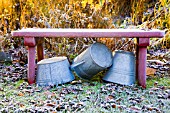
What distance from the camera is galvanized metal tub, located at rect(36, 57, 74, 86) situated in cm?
288

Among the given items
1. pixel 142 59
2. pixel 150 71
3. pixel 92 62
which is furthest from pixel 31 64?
pixel 150 71

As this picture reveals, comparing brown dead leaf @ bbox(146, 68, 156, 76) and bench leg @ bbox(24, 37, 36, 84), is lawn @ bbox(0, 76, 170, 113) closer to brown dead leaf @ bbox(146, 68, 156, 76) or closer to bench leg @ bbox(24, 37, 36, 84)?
bench leg @ bbox(24, 37, 36, 84)

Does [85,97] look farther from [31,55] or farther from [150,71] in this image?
[150,71]

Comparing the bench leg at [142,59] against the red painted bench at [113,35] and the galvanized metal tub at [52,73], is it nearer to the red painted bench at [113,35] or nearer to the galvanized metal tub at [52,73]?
the red painted bench at [113,35]

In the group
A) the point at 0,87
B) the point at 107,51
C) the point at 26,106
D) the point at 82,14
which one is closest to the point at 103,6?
the point at 82,14

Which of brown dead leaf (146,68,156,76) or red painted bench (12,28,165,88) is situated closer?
red painted bench (12,28,165,88)

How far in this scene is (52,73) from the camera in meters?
2.90

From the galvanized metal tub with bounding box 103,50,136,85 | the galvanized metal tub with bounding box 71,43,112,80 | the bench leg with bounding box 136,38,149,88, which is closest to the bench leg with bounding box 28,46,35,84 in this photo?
the galvanized metal tub with bounding box 71,43,112,80

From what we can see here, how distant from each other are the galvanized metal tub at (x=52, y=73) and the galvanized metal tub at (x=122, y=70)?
413 millimetres

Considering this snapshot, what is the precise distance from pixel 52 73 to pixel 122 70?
0.68 metres

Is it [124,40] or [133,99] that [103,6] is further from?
[133,99]

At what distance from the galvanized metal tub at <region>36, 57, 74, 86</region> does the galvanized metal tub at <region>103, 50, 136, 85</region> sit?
0.41m

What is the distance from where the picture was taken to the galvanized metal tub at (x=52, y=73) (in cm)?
288

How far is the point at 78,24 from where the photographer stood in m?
3.95
